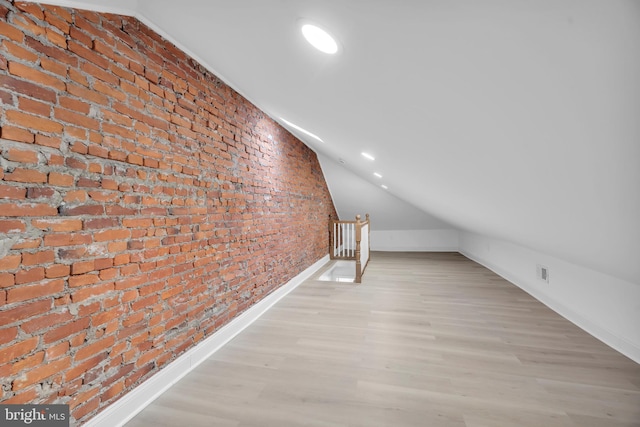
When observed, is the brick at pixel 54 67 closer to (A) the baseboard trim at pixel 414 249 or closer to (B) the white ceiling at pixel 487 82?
(B) the white ceiling at pixel 487 82

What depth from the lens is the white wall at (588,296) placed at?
215 centimetres

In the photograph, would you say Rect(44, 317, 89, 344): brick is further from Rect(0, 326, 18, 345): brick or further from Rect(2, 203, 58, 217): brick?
Rect(2, 203, 58, 217): brick

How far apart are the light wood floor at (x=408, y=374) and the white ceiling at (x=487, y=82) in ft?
2.92

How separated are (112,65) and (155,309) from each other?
5.01 ft

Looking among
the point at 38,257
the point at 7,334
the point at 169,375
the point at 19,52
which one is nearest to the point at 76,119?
the point at 19,52

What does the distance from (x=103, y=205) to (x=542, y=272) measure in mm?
4706

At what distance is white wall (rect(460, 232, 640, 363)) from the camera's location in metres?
2.15

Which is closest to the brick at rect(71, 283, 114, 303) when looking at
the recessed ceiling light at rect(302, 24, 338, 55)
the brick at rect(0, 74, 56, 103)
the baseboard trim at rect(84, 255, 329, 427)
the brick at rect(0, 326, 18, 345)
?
the brick at rect(0, 326, 18, 345)

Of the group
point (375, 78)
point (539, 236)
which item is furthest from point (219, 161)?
point (539, 236)

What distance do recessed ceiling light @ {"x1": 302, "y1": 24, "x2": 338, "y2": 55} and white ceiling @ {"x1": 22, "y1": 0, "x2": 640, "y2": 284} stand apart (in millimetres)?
55

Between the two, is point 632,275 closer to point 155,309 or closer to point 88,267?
point 155,309

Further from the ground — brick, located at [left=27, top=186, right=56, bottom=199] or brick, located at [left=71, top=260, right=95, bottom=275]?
brick, located at [left=27, top=186, right=56, bottom=199]

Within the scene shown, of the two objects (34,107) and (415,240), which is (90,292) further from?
(415,240)

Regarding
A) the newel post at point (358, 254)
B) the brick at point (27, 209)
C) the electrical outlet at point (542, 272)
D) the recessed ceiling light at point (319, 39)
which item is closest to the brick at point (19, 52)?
the brick at point (27, 209)
